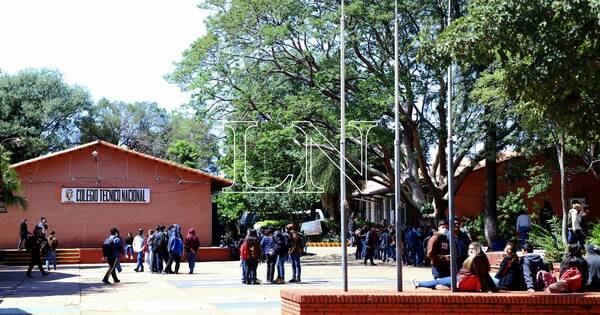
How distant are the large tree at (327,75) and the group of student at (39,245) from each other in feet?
28.9

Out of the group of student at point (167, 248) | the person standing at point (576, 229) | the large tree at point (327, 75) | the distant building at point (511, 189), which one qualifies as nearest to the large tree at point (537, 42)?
the person standing at point (576, 229)

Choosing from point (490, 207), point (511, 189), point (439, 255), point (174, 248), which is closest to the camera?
point (439, 255)

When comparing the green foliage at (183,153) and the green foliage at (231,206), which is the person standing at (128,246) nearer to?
the green foliage at (231,206)

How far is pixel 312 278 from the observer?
91.0ft

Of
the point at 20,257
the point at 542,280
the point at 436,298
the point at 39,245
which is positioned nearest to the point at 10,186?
the point at 20,257

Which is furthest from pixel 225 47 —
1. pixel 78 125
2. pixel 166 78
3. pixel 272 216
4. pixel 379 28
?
pixel 78 125

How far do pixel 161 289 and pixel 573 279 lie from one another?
12.0 metres

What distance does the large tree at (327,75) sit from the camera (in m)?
36.5

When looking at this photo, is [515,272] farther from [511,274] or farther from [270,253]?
[270,253]

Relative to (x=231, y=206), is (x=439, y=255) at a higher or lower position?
lower

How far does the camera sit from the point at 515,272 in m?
15.4

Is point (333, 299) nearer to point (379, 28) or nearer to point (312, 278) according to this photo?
point (312, 278)

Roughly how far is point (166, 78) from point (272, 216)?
22120 millimetres

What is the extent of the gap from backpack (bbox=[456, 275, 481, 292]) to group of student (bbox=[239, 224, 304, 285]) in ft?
37.8
